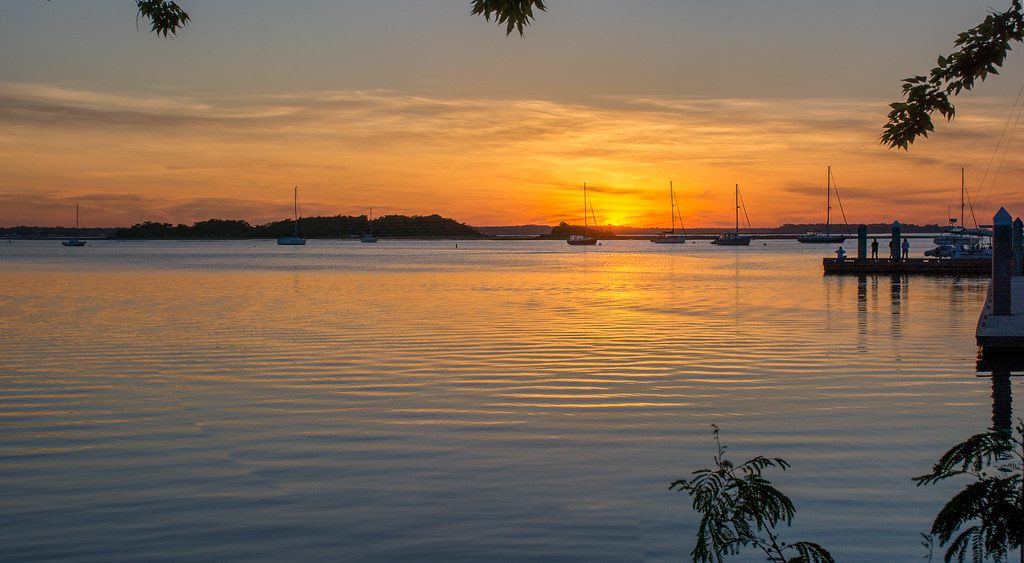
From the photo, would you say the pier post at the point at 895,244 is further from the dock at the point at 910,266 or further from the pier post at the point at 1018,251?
the pier post at the point at 1018,251

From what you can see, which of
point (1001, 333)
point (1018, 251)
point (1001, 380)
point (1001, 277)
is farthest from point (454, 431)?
point (1018, 251)

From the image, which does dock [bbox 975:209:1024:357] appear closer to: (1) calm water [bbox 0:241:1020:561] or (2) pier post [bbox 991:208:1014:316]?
(2) pier post [bbox 991:208:1014:316]

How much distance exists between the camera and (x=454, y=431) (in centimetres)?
1427

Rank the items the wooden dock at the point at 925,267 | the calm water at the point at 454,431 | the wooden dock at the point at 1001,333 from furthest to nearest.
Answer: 1. the wooden dock at the point at 925,267
2. the wooden dock at the point at 1001,333
3. the calm water at the point at 454,431

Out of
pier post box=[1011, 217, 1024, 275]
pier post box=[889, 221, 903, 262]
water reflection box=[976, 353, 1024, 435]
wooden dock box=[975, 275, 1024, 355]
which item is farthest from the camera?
Result: pier post box=[889, 221, 903, 262]

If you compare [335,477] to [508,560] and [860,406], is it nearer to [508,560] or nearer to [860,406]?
[508,560]

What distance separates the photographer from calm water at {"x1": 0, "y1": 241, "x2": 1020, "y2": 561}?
9531 mm

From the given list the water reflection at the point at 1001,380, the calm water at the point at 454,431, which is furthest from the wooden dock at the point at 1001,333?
the calm water at the point at 454,431

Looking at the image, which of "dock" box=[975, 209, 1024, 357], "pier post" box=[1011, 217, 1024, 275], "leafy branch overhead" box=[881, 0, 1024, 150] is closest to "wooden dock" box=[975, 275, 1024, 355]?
"dock" box=[975, 209, 1024, 357]

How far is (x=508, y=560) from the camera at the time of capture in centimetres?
879

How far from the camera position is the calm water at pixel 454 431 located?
31.3 feet

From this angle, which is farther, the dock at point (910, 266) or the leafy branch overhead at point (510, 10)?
the dock at point (910, 266)

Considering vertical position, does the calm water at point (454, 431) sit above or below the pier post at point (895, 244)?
below

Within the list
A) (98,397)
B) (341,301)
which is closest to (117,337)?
(98,397)
